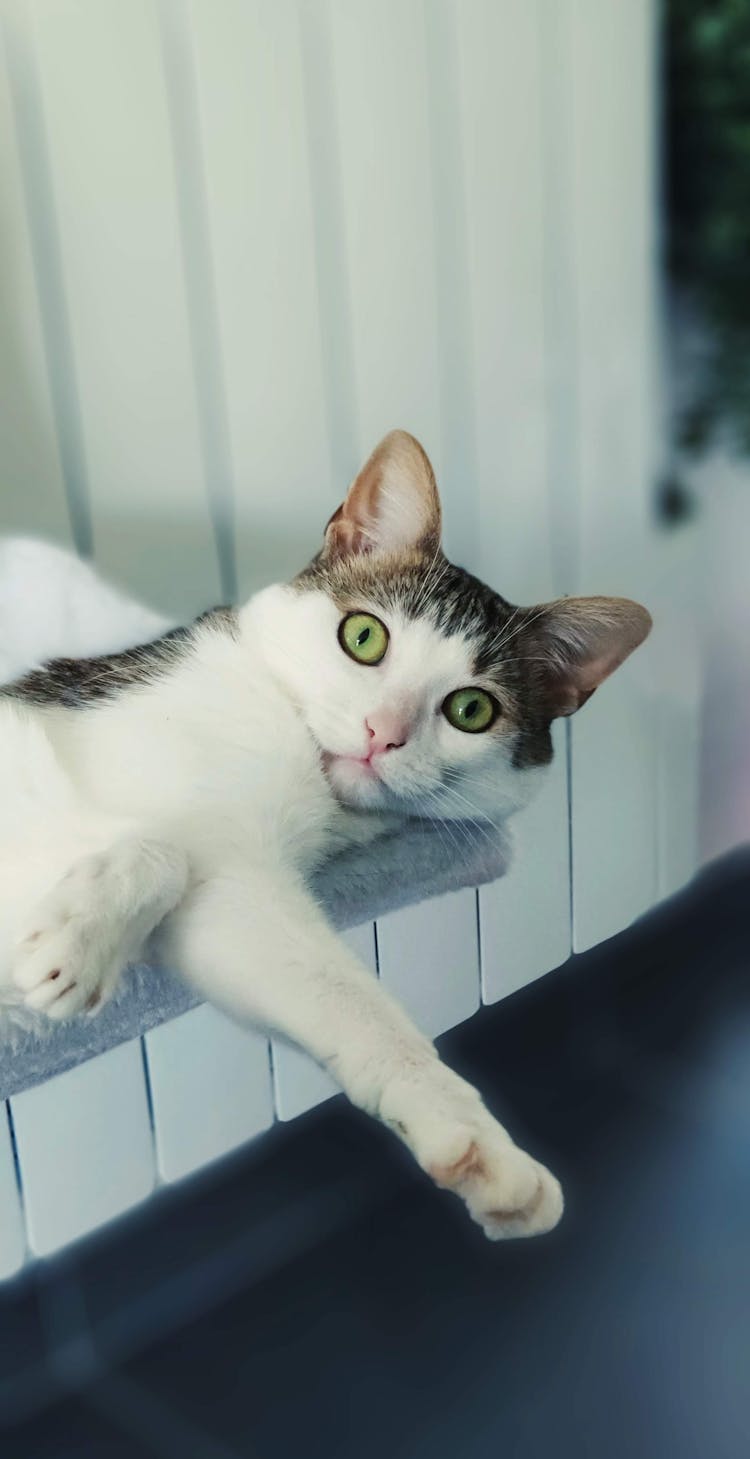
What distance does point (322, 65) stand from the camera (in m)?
0.98

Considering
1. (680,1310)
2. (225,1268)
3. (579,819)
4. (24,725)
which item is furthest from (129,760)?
(579,819)

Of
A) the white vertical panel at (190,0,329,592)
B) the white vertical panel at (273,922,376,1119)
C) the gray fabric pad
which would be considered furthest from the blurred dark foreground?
the white vertical panel at (190,0,329,592)

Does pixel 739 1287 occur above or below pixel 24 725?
below

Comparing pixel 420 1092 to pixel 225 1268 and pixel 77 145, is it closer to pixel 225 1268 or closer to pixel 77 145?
pixel 225 1268

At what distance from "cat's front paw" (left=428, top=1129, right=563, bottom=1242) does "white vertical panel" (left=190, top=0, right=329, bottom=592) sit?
625 mm

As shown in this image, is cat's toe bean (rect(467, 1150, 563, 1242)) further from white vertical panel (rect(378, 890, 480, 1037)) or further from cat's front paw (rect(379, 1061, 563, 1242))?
white vertical panel (rect(378, 890, 480, 1037))

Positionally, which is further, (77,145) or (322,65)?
(322,65)

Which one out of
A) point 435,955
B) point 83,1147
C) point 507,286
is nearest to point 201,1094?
point 83,1147

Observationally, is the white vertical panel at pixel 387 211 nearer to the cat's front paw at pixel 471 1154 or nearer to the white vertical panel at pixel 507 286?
the white vertical panel at pixel 507 286

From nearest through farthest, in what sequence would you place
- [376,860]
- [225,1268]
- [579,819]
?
[376,860], [225,1268], [579,819]

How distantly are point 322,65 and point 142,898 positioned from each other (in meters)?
0.74

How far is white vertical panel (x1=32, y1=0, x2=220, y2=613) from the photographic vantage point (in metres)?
0.86

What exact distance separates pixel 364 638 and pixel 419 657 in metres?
0.04

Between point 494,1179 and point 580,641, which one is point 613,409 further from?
point 494,1179
